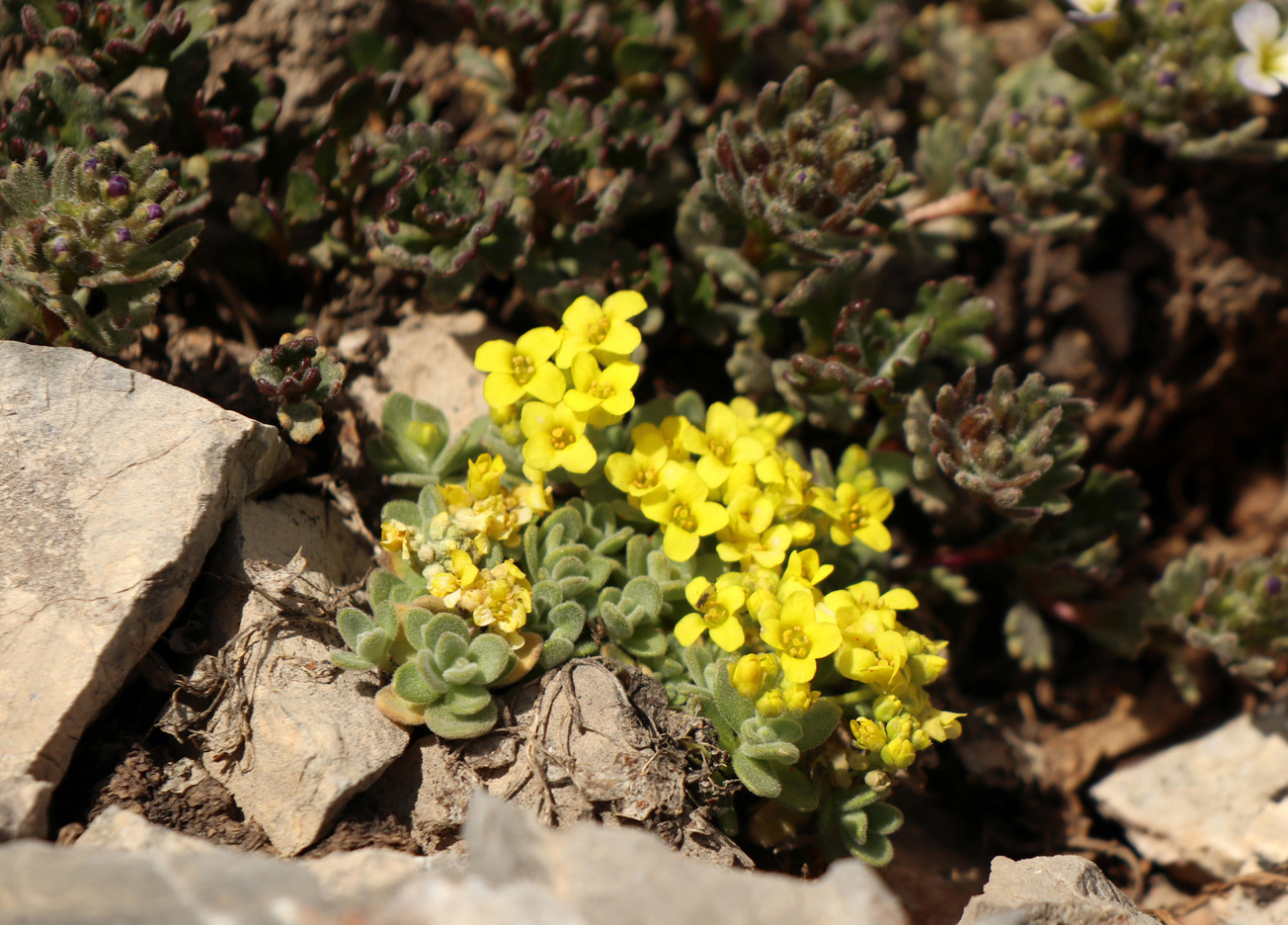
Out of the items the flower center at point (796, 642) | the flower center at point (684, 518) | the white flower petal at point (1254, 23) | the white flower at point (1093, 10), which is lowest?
the flower center at point (796, 642)

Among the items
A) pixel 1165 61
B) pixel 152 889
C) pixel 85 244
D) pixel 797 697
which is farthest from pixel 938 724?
pixel 1165 61

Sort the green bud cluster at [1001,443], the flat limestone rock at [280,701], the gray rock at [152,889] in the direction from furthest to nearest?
the green bud cluster at [1001,443] → the flat limestone rock at [280,701] → the gray rock at [152,889]

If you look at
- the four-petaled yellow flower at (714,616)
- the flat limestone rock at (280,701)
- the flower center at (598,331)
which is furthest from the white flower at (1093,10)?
the flat limestone rock at (280,701)

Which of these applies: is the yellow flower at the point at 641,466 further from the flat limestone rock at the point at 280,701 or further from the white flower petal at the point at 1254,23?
the white flower petal at the point at 1254,23

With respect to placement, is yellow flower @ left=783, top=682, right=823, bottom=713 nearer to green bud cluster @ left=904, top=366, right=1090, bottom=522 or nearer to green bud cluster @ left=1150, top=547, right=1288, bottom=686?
green bud cluster @ left=904, top=366, right=1090, bottom=522

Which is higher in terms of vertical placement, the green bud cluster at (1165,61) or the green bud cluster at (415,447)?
the green bud cluster at (1165,61)

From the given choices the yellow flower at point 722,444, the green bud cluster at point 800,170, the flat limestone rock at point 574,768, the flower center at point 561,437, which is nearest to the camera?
the flat limestone rock at point 574,768

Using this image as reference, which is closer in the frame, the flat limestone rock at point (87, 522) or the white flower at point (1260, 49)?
the flat limestone rock at point (87, 522)

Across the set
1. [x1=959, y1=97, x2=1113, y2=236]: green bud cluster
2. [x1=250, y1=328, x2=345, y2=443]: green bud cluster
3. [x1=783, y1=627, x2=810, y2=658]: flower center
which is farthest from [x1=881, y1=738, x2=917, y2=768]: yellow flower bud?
[x1=959, y1=97, x2=1113, y2=236]: green bud cluster
